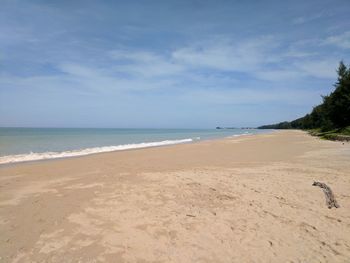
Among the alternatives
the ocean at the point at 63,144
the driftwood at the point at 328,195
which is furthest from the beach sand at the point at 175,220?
the ocean at the point at 63,144

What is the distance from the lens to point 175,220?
18.6ft

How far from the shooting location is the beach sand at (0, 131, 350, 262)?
14.2 ft

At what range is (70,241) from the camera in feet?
15.5

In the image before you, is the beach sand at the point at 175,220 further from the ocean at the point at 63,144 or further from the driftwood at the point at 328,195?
the ocean at the point at 63,144

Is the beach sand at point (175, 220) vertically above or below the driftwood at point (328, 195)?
below

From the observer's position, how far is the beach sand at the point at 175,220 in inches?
171

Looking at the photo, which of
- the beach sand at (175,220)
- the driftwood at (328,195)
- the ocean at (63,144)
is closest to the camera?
the beach sand at (175,220)

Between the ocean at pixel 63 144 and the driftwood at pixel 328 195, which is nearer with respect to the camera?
the driftwood at pixel 328 195

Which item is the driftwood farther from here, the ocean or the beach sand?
the ocean

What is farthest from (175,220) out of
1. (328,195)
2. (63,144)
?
(63,144)

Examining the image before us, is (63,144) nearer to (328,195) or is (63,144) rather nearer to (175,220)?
(175,220)

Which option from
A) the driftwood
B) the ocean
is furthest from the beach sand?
the ocean

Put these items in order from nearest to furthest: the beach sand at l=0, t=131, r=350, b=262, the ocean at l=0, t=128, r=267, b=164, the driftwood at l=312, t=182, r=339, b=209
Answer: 1. the beach sand at l=0, t=131, r=350, b=262
2. the driftwood at l=312, t=182, r=339, b=209
3. the ocean at l=0, t=128, r=267, b=164

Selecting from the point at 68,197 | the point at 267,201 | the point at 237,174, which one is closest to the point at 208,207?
the point at 267,201
